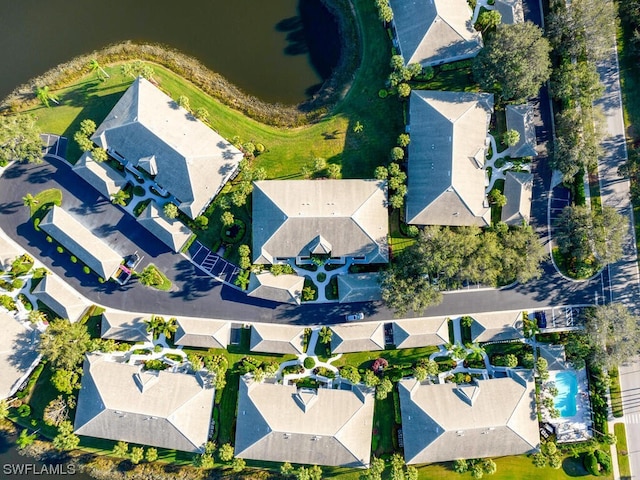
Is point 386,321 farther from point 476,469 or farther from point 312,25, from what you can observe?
point 312,25

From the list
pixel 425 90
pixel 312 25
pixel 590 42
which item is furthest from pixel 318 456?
pixel 590 42

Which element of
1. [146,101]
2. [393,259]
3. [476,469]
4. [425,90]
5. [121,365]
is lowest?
[476,469]

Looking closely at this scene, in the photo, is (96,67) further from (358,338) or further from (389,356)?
(389,356)

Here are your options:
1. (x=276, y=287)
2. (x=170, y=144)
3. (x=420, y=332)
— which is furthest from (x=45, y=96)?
(x=420, y=332)

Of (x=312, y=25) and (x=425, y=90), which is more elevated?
(x=312, y=25)

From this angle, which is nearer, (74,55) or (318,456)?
(318,456)
